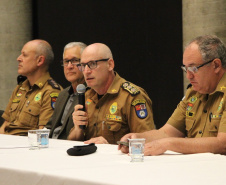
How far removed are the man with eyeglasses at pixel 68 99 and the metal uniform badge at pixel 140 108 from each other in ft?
2.21

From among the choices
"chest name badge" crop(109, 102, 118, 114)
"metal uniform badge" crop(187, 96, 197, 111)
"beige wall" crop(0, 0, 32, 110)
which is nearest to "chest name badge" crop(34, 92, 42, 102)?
"chest name badge" crop(109, 102, 118, 114)

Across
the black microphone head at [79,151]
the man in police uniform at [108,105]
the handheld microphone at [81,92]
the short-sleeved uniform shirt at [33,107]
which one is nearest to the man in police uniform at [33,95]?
the short-sleeved uniform shirt at [33,107]

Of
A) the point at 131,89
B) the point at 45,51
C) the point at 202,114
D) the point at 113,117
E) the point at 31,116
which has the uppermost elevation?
the point at 45,51

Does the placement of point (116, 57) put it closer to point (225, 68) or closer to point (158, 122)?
point (158, 122)

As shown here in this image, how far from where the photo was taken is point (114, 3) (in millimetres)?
6215

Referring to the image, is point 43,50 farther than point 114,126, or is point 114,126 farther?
point 43,50

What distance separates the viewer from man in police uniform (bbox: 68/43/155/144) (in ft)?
12.1

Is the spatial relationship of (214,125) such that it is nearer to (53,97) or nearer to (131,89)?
(131,89)

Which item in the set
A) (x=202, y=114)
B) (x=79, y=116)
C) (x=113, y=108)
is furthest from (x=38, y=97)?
(x=202, y=114)

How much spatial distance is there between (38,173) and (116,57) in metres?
4.29

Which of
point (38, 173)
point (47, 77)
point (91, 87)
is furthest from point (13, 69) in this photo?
point (38, 173)

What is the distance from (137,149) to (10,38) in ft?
17.1

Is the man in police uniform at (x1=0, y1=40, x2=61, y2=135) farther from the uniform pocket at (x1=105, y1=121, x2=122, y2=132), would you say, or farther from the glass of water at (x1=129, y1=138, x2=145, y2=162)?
the glass of water at (x1=129, y1=138, x2=145, y2=162)

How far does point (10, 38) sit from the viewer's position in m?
7.07
